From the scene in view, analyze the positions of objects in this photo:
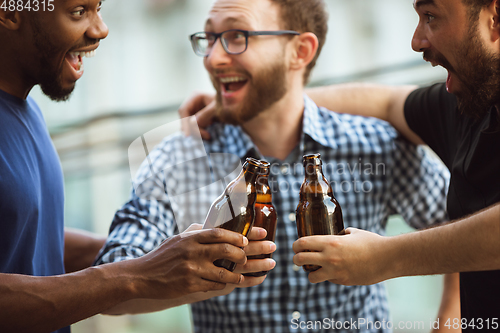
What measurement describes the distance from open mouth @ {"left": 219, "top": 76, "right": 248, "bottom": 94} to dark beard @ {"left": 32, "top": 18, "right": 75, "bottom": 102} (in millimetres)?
590

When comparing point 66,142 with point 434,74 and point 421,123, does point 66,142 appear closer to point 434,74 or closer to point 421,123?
point 434,74

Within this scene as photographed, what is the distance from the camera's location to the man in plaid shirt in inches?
60.6

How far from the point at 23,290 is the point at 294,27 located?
131 cm

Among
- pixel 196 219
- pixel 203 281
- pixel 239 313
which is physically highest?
pixel 196 219

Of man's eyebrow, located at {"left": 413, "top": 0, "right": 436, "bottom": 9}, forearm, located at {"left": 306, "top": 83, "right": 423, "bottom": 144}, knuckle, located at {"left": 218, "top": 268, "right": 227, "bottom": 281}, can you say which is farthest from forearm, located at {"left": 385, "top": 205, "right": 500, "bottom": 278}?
forearm, located at {"left": 306, "top": 83, "right": 423, "bottom": 144}

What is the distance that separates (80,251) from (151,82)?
329 centimetres

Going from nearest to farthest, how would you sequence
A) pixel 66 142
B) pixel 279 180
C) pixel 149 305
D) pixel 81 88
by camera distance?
1. pixel 149 305
2. pixel 279 180
3. pixel 66 142
4. pixel 81 88

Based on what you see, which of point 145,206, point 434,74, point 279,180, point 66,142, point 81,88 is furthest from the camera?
point 81,88

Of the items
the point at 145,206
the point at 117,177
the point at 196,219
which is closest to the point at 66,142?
the point at 117,177

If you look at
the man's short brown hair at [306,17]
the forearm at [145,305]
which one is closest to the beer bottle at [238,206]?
the forearm at [145,305]

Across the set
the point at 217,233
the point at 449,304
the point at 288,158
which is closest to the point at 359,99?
the point at 288,158

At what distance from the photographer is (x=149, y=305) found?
4.45ft

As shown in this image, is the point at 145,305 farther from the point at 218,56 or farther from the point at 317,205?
the point at 218,56

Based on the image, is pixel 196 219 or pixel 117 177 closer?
pixel 196 219
